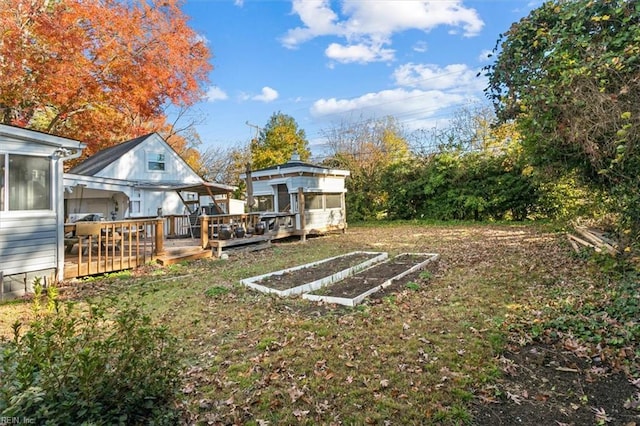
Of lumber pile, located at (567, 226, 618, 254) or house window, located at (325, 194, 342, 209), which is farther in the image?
house window, located at (325, 194, 342, 209)

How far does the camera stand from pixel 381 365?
3352 mm

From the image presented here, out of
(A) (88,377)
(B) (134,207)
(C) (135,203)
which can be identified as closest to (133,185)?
(C) (135,203)

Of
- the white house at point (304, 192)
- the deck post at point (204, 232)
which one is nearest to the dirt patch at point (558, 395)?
the deck post at point (204, 232)

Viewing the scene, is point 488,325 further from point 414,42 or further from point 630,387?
point 414,42

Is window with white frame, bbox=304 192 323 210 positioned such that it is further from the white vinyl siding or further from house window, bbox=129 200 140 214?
the white vinyl siding

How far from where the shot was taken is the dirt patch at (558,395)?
8.31ft

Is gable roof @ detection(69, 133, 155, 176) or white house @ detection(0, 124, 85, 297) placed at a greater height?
gable roof @ detection(69, 133, 155, 176)

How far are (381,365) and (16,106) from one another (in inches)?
723

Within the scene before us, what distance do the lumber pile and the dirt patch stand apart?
3.45m

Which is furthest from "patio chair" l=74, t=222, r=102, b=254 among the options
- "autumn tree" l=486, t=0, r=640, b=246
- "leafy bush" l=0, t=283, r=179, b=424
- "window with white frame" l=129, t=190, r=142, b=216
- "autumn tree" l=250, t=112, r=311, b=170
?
"autumn tree" l=250, t=112, r=311, b=170

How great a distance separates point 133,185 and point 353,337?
12.5 m

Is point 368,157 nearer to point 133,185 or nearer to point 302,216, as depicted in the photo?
point 302,216

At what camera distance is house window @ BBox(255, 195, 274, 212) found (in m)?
15.5

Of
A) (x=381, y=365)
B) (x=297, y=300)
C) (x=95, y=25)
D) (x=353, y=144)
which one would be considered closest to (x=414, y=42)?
(x=353, y=144)
